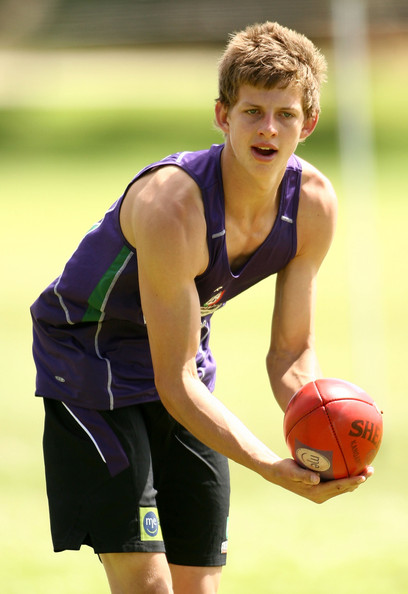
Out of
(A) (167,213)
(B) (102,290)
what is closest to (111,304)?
(B) (102,290)

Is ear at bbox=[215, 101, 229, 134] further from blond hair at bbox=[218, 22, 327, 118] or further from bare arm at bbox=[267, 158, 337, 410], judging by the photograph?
bare arm at bbox=[267, 158, 337, 410]

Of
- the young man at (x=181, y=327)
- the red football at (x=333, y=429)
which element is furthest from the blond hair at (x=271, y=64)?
the red football at (x=333, y=429)

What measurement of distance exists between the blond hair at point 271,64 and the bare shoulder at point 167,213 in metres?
0.40

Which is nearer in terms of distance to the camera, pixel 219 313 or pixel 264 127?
pixel 264 127

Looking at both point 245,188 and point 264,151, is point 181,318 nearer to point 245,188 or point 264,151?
point 245,188

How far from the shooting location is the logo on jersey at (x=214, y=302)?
4.03 m

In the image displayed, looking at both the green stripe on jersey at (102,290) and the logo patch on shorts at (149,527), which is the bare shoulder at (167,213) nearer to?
the green stripe on jersey at (102,290)

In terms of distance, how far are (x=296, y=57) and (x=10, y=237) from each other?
14.4 m

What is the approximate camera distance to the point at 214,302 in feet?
13.5

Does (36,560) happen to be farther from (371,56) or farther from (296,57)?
(371,56)

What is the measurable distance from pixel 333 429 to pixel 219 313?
930 cm

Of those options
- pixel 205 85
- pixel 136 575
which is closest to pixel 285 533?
pixel 136 575

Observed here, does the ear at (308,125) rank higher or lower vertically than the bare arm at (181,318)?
higher

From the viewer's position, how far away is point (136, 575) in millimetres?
3795
